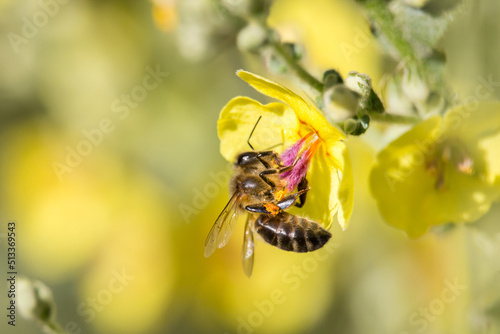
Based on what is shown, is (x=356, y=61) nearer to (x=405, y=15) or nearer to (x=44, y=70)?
(x=405, y=15)

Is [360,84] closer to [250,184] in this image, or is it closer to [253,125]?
[253,125]

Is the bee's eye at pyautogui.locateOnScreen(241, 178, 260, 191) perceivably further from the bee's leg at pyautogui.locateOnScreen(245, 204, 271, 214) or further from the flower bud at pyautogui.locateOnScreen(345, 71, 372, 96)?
the flower bud at pyautogui.locateOnScreen(345, 71, 372, 96)

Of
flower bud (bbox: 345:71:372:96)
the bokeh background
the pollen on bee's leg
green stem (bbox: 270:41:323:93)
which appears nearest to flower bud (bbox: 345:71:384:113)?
flower bud (bbox: 345:71:372:96)

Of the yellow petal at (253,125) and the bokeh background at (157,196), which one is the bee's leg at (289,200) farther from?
the bokeh background at (157,196)

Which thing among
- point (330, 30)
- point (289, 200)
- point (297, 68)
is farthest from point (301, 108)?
point (330, 30)

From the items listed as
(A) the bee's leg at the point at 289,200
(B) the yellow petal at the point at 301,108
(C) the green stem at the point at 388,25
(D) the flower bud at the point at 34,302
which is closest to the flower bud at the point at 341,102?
(B) the yellow petal at the point at 301,108

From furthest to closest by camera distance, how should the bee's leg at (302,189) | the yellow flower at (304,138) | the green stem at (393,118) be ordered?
the bee's leg at (302,189)
the yellow flower at (304,138)
the green stem at (393,118)

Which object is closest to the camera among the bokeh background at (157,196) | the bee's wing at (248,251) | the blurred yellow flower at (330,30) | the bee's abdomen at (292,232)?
the bee's abdomen at (292,232)
